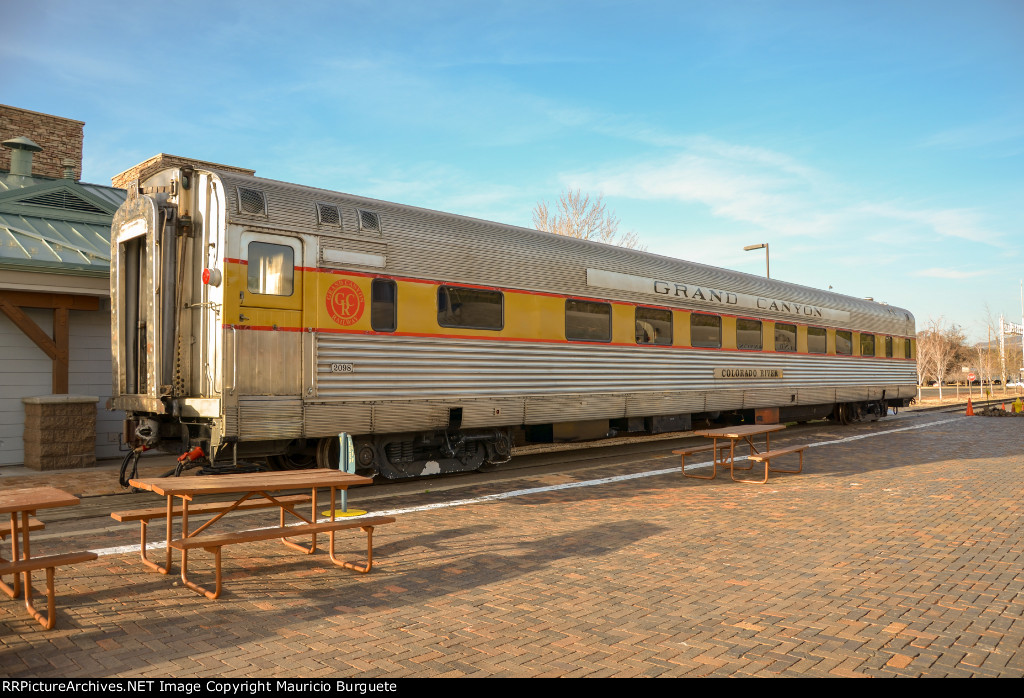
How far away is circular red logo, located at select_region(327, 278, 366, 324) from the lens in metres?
8.75

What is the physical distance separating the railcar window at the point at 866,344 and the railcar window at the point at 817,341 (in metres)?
2.35

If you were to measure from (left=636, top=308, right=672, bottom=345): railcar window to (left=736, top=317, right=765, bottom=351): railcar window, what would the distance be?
2.64 meters

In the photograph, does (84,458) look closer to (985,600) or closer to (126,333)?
(126,333)

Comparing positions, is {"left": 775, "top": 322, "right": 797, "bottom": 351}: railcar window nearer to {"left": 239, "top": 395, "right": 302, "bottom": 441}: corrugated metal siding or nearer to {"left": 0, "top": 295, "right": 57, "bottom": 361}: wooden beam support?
{"left": 239, "top": 395, "right": 302, "bottom": 441}: corrugated metal siding

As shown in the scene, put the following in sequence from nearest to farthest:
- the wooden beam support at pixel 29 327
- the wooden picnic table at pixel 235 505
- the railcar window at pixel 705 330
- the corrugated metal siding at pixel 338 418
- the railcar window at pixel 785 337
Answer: the wooden picnic table at pixel 235 505 → the corrugated metal siding at pixel 338 418 → the wooden beam support at pixel 29 327 → the railcar window at pixel 705 330 → the railcar window at pixel 785 337

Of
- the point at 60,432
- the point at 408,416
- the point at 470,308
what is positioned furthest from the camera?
the point at 60,432

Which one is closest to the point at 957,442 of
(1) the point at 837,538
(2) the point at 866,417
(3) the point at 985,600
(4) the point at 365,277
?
(2) the point at 866,417

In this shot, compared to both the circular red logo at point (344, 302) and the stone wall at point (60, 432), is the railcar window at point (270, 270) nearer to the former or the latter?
the circular red logo at point (344, 302)

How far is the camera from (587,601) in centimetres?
512

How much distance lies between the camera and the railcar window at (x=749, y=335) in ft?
51.9

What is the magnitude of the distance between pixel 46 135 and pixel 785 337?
18.6 meters

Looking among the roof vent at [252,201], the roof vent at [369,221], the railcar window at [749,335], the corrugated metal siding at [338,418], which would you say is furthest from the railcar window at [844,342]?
the roof vent at [252,201]

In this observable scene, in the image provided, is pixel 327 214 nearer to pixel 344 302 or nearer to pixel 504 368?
pixel 344 302

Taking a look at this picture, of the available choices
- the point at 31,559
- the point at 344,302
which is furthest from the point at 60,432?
the point at 31,559
